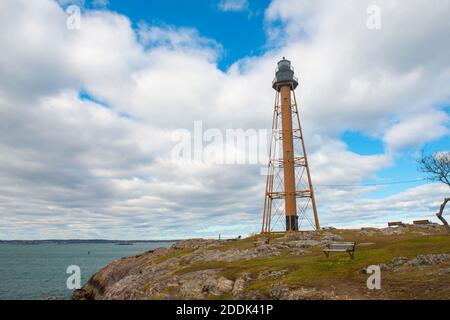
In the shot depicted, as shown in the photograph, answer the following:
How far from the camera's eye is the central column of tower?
58656 mm

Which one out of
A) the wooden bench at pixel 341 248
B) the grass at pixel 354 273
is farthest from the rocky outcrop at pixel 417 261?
the wooden bench at pixel 341 248

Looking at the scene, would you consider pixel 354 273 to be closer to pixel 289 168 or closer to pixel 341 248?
pixel 341 248

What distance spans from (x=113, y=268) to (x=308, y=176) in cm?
3808

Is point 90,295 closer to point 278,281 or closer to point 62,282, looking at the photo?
point 62,282

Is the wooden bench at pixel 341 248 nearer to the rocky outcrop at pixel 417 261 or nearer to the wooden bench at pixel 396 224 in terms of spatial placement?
the rocky outcrop at pixel 417 261

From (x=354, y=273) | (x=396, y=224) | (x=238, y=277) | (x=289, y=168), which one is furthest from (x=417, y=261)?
(x=396, y=224)

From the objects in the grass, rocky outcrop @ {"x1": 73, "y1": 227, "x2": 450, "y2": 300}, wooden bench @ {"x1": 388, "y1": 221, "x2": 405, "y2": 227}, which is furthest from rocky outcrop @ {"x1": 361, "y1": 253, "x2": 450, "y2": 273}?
wooden bench @ {"x1": 388, "y1": 221, "x2": 405, "y2": 227}

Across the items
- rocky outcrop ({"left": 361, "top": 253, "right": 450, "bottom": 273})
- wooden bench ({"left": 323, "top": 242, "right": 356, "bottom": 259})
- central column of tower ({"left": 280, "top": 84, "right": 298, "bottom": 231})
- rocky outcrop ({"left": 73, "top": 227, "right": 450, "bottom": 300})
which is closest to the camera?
rocky outcrop ({"left": 73, "top": 227, "right": 450, "bottom": 300})

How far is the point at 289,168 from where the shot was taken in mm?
59688

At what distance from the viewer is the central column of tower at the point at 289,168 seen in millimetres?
58656

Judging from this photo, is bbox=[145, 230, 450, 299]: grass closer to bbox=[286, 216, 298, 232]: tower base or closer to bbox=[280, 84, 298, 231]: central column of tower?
bbox=[286, 216, 298, 232]: tower base

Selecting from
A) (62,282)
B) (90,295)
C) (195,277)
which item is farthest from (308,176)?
(62,282)

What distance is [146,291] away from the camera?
28906 mm
